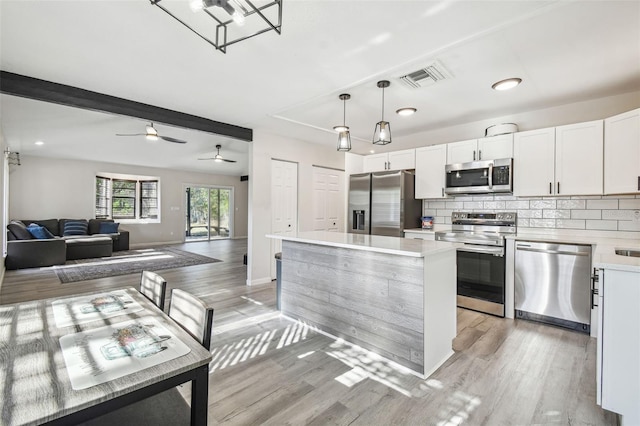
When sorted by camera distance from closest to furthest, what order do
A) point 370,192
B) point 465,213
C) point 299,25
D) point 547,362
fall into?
point 299,25
point 547,362
point 465,213
point 370,192

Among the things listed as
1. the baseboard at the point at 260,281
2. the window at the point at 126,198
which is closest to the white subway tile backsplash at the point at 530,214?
the baseboard at the point at 260,281

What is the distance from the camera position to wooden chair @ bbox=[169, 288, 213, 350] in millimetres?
1181

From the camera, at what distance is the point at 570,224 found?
3459 millimetres

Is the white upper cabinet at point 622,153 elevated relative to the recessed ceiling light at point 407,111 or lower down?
lower down

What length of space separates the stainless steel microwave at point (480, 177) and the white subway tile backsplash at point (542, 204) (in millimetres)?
375

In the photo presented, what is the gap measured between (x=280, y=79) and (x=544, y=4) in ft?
6.90

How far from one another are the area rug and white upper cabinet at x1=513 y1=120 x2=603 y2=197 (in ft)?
20.0

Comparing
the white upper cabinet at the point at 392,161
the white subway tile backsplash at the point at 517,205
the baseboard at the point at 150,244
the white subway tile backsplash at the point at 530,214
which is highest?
the white upper cabinet at the point at 392,161

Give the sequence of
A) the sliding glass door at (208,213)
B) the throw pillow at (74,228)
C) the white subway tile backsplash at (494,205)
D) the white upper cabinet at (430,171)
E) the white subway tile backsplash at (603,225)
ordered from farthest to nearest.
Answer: the sliding glass door at (208,213) < the throw pillow at (74,228) < the white upper cabinet at (430,171) < the white subway tile backsplash at (494,205) < the white subway tile backsplash at (603,225)

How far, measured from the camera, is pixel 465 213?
168 inches

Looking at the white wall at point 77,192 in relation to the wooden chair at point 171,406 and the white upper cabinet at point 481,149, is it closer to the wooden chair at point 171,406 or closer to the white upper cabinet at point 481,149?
the white upper cabinet at point 481,149

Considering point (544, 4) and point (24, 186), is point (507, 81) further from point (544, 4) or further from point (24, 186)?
point (24, 186)

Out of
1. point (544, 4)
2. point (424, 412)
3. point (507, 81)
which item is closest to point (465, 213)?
point (507, 81)

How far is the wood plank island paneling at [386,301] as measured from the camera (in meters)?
2.20
